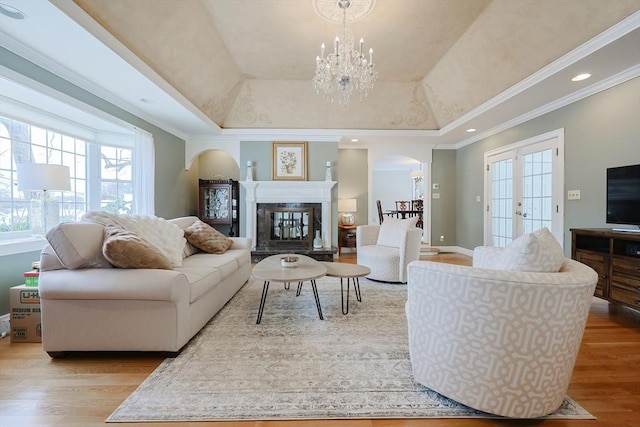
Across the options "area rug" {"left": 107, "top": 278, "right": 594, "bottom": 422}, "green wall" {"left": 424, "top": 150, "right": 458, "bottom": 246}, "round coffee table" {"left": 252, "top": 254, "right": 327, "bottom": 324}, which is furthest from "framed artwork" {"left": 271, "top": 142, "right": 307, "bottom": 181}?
"area rug" {"left": 107, "top": 278, "right": 594, "bottom": 422}

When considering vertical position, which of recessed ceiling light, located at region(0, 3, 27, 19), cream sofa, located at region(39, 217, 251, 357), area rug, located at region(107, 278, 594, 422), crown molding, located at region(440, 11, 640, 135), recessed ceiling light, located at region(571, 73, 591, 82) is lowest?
area rug, located at region(107, 278, 594, 422)

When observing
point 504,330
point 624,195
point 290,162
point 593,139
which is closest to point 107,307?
point 504,330

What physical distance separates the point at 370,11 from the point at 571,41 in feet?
6.66

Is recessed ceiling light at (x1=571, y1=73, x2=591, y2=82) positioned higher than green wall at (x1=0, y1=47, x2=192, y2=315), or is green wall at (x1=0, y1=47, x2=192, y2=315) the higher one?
recessed ceiling light at (x1=571, y1=73, x2=591, y2=82)

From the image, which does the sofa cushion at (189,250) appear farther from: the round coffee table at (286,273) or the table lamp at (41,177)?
the table lamp at (41,177)

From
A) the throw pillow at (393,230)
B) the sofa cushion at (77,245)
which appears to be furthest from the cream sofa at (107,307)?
the throw pillow at (393,230)

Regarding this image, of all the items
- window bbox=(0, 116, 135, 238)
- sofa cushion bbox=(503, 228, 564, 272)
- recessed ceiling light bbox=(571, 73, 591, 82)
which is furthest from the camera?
recessed ceiling light bbox=(571, 73, 591, 82)

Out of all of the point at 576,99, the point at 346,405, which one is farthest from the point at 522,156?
the point at 346,405

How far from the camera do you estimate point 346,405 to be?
4.80 feet

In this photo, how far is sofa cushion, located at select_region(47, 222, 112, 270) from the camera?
1.90 m

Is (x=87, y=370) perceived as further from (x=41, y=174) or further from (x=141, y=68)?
(x=141, y=68)

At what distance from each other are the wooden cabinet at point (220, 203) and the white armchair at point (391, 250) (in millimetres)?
2953

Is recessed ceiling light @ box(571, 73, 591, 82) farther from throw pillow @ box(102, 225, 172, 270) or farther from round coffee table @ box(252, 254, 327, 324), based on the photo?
throw pillow @ box(102, 225, 172, 270)

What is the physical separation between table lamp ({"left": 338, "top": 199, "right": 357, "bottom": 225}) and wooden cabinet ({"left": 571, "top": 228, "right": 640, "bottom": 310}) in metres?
3.91
